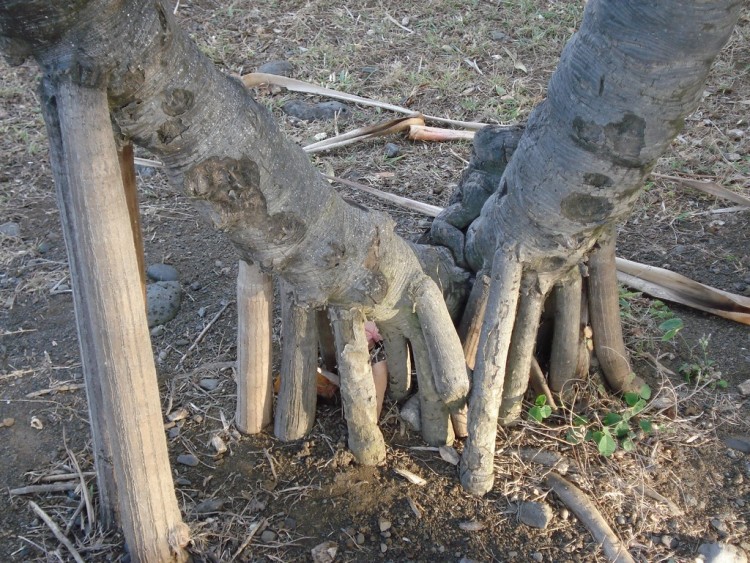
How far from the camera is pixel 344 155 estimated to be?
4.60 metres

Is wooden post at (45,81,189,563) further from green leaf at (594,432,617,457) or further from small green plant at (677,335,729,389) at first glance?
small green plant at (677,335,729,389)

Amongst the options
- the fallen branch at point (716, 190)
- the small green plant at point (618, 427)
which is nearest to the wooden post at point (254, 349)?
the small green plant at point (618, 427)

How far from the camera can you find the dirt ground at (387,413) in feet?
7.98

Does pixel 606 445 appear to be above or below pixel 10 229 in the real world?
below

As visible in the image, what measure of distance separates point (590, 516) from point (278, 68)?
13.3 feet

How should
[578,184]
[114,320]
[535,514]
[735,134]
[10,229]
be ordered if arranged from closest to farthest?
[114,320], [578,184], [535,514], [10,229], [735,134]

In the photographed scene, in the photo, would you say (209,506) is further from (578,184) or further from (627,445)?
(578,184)

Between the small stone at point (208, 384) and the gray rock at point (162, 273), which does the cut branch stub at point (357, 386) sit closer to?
the small stone at point (208, 384)

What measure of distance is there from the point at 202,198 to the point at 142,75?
362mm

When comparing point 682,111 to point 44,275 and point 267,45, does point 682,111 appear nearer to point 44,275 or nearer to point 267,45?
point 44,275

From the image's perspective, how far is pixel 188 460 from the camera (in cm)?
267

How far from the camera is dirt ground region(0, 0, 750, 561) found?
2.43m

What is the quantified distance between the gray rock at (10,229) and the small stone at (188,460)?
197 cm

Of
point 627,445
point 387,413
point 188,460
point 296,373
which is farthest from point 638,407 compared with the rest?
point 188,460
